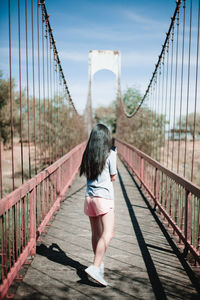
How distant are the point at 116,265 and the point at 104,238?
579 millimetres

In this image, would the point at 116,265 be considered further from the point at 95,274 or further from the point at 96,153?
the point at 96,153

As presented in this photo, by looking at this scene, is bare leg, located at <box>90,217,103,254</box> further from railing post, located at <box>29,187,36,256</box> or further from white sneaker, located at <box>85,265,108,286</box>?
railing post, located at <box>29,187,36,256</box>

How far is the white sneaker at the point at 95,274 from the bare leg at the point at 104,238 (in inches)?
1.5

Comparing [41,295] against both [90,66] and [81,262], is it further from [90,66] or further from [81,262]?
[90,66]

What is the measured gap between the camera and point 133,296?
2.34m

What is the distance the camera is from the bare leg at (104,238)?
2459mm

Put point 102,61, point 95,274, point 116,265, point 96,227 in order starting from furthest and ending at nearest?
1. point 102,61
2. point 116,265
3. point 96,227
4. point 95,274

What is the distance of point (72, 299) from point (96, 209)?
64 centimetres

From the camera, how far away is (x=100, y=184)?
2.48 meters

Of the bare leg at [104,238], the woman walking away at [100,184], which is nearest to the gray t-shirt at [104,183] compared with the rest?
the woman walking away at [100,184]

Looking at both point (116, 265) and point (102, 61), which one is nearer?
point (116, 265)

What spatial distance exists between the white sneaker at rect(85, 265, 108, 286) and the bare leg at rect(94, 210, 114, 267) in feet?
0.12

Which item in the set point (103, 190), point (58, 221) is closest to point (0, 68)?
point (58, 221)

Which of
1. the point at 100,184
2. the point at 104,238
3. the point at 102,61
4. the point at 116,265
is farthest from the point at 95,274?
the point at 102,61
